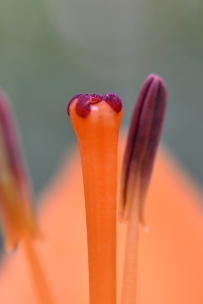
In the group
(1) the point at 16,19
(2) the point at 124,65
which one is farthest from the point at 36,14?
(2) the point at 124,65

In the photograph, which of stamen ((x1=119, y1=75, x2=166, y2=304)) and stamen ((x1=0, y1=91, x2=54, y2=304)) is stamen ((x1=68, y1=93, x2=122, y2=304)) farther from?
stamen ((x1=0, y1=91, x2=54, y2=304))

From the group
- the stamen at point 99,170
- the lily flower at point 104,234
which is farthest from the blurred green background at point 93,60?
the stamen at point 99,170

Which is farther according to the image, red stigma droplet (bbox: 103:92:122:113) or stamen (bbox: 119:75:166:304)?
stamen (bbox: 119:75:166:304)

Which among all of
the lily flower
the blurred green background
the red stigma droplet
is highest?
the red stigma droplet

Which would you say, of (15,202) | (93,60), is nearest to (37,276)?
(15,202)

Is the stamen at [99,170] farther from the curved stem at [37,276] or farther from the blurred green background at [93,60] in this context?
the blurred green background at [93,60]

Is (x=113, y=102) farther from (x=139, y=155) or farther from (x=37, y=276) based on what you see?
(x=37, y=276)

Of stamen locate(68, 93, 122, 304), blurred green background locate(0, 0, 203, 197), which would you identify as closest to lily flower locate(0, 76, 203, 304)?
stamen locate(68, 93, 122, 304)

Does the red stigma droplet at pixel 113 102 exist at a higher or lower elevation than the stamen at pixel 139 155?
higher
